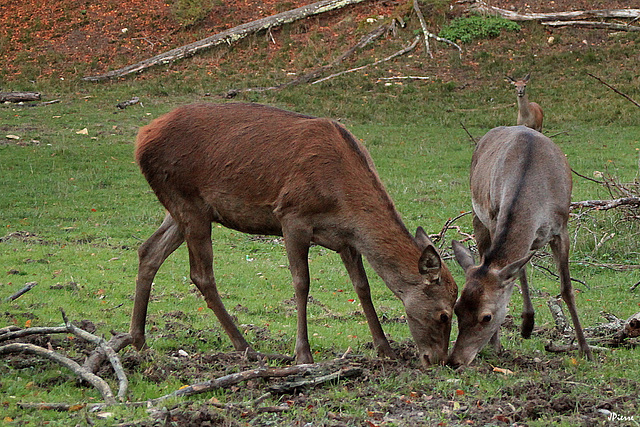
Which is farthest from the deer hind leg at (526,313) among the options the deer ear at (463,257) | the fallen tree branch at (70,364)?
the fallen tree branch at (70,364)

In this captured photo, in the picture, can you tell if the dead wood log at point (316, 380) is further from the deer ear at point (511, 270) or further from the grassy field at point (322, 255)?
the deer ear at point (511, 270)

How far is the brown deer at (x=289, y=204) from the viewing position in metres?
5.93

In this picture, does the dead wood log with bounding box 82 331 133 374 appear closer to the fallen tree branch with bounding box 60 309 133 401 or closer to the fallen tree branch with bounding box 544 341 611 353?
the fallen tree branch with bounding box 60 309 133 401

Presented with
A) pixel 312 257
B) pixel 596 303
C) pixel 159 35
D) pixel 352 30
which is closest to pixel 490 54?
pixel 352 30

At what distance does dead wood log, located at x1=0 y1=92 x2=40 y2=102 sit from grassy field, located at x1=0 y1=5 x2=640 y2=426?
2.43 ft

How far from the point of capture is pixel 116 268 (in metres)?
10.4

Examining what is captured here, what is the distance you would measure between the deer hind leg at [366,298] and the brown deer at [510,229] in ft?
2.07

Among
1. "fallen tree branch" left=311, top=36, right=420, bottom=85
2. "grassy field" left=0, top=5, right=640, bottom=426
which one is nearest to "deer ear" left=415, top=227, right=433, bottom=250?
"grassy field" left=0, top=5, right=640, bottom=426

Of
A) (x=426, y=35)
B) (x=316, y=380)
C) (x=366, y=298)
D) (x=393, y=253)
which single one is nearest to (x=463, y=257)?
(x=393, y=253)

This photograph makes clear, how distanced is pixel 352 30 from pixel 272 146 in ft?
69.0

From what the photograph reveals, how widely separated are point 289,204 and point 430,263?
1.21 m

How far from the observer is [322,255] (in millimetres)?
11742

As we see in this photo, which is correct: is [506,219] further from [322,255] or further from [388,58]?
[388,58]

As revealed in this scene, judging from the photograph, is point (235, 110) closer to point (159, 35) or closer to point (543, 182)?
point (543, 182)
